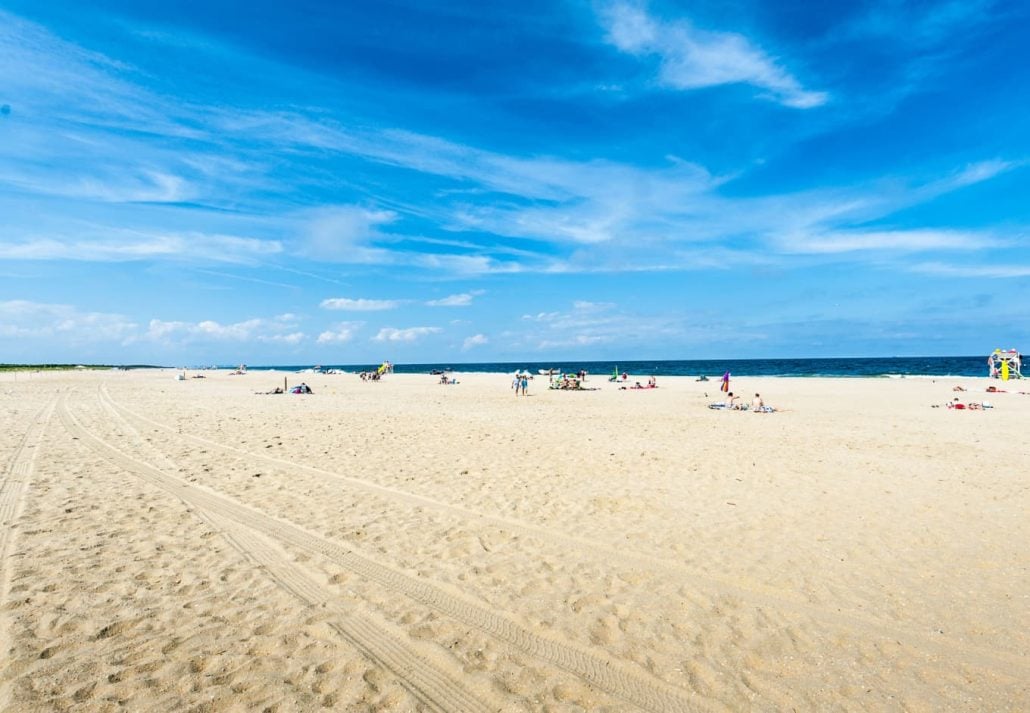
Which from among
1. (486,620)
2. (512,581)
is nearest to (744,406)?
(512,581)

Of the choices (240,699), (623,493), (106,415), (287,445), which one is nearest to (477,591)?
(240,699)

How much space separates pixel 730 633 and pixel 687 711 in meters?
1.31

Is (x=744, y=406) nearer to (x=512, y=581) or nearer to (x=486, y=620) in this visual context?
(x=512, y=581)

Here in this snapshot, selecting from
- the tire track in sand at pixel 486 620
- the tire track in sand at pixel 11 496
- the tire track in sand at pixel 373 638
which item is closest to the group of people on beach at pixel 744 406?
the tire track in sand at pixel 486 620

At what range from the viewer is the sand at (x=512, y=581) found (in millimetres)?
4031

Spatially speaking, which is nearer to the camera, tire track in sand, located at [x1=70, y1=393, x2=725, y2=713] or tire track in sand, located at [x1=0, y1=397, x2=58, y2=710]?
tire track in sand, located at [x1=70, y1=393, x2=725, y2=713]

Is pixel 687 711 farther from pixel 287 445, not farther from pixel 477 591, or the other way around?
pixel 287 445

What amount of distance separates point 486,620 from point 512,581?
91cm

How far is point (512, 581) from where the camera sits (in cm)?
589

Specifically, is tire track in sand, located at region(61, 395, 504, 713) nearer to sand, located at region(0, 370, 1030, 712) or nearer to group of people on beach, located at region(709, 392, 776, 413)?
sand, located at region(0, 370, 1030, 712)

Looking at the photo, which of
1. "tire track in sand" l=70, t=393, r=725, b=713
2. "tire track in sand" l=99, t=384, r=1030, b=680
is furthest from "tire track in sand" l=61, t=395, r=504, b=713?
"tire track in sand" l=99, t=384, r=1030, b=680

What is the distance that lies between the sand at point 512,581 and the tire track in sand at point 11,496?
2.8 inches

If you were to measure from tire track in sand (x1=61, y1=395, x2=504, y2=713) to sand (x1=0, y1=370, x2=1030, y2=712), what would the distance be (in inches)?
1.1

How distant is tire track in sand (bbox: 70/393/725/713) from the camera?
3.96 meters
